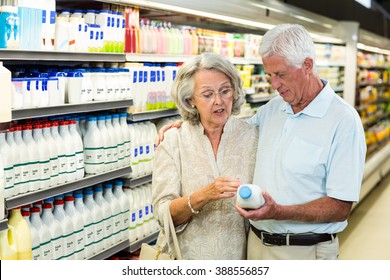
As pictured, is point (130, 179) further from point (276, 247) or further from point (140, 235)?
point (276, 247)

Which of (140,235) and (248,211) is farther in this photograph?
(140,235)

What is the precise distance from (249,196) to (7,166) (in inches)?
62.6

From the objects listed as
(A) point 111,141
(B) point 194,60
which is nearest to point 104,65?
(A) point 111,141

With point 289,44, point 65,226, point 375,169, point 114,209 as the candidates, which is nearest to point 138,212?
point 114,209

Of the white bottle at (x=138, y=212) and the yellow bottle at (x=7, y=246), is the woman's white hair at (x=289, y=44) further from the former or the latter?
the white bottle at (x=138, y=212)

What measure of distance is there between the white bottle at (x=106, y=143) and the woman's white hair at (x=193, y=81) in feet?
5.41

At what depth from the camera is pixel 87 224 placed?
3.99 meters

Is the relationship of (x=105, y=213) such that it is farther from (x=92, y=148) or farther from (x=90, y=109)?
(x=90, y=109)

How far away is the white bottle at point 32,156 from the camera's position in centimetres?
Result: 336

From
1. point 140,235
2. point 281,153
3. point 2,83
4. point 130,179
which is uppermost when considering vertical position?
point 2,83

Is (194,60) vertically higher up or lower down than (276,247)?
higher up

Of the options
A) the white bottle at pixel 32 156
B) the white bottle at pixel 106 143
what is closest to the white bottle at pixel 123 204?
the white bottle at pixel 106 143

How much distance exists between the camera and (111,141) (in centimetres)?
414
